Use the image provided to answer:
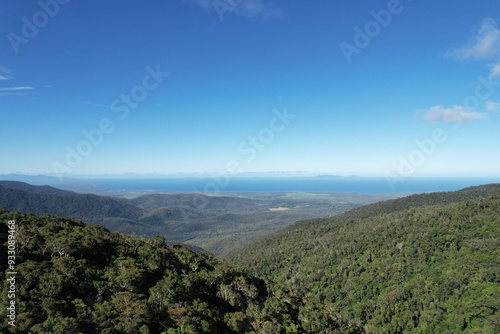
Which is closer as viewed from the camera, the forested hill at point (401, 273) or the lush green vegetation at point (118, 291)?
the lush green vegetation at point (118, 291)

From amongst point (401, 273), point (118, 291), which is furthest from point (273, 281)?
point (401, 273)

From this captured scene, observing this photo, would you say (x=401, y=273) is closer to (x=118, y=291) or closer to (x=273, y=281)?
(x=273, y=281)

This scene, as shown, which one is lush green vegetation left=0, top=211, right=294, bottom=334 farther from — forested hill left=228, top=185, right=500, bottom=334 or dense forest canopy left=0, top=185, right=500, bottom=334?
forested hill left=228, top=185, right=500, bottom=334

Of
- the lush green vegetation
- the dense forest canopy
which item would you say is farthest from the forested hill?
the lush green vegetation

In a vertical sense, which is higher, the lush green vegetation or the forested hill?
the lush green vegetation

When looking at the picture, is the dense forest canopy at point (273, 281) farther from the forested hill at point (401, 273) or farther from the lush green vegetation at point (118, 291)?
the forested hill at point (401, 273)

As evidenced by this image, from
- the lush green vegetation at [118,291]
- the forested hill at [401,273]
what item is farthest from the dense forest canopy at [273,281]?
the forested hill at [401,273]
